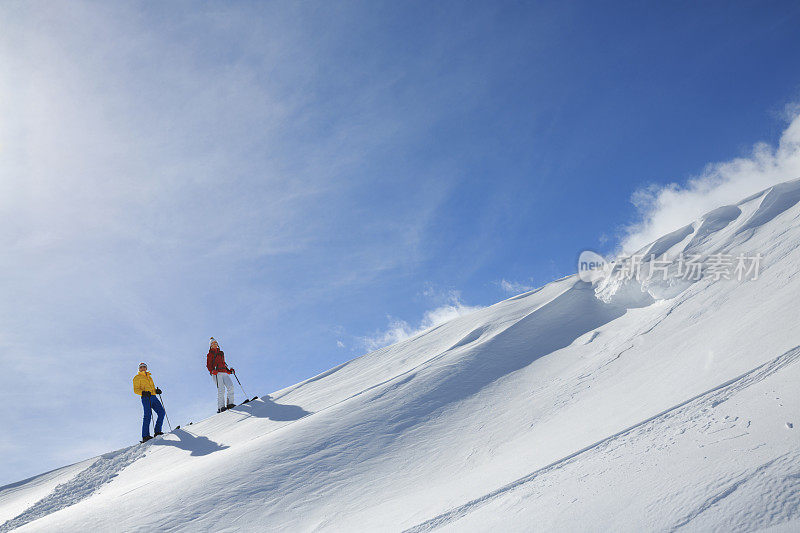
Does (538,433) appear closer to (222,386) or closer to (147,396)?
(222,386)

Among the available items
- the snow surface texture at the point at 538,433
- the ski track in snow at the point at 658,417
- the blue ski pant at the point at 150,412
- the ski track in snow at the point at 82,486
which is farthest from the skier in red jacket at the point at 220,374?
the ski track in snow at the point at 658,417

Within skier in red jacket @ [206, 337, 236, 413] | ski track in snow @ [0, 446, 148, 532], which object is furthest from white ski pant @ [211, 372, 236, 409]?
ski track in snow @ [0, 446, 148, 532]

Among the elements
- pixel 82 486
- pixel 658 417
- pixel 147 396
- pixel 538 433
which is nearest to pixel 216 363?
pixel 147 396

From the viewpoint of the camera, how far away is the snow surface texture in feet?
12.1

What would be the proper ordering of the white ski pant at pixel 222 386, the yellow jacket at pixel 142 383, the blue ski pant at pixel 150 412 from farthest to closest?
the white ski pant at pixel 222 386 < the yellow jacket at pixel 142 383 < the blue ski pant at pixel 150 412

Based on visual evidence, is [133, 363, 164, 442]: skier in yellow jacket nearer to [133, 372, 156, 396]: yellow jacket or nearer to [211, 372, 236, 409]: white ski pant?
[133, 372, 156, 396]: yellow jacket

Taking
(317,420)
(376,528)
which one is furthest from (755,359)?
(317,420)

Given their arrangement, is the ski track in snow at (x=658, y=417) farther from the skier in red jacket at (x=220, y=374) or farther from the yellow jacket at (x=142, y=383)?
the yellow jacket at (x=142, y=383)

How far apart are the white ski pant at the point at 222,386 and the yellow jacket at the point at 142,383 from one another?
1575mm

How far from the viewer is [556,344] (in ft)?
32.4

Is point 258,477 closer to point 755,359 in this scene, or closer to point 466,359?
point 466,359

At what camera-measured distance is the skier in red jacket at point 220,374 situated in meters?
12.7

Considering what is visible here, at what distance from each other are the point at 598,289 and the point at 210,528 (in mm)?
10046

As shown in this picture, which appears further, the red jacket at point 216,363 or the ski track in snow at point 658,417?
the red jacket at point 216,363
